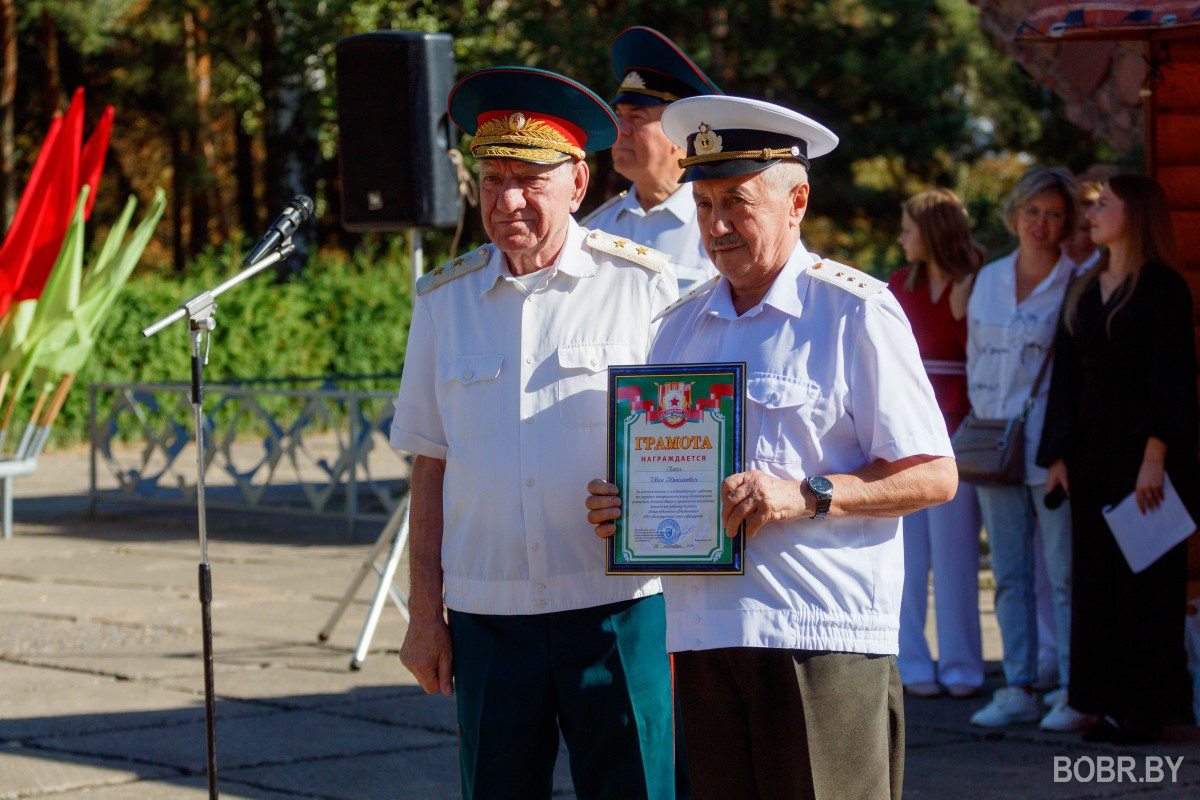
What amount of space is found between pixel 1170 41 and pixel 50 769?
4933 millimetres

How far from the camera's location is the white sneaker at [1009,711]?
5.82 m

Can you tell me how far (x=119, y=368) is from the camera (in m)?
18.2

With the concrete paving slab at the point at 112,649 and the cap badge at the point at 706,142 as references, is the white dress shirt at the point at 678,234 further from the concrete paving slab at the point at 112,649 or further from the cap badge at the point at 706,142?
the concrete paving slab at the point at 112,649

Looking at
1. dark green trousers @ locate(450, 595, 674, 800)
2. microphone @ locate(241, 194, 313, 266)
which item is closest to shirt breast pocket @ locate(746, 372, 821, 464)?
dark green trousers @ locate(450, 595, 674, 800)

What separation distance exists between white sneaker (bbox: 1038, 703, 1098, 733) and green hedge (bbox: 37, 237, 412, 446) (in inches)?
530

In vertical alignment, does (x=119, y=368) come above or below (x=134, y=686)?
above

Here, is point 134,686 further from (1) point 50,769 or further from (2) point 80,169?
(2) point 80,169

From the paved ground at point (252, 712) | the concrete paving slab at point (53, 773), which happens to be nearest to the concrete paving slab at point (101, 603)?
the paved ground at point (252, 712)

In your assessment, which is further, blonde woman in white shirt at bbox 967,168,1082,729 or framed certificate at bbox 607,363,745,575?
blonde woman in white shirt at bbox 967,168,1082,729

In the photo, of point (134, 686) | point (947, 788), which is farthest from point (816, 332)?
point (134, 686)

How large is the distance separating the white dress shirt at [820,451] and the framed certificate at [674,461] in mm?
64

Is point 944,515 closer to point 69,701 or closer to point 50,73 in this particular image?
point 69,701

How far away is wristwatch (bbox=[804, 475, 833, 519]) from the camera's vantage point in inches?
104

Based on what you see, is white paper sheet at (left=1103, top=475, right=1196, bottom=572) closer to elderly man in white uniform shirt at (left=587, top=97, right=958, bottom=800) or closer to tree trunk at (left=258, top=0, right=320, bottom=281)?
elderly man in white uniform shirt at (left=587, top=97, right=958, bottom=800)
